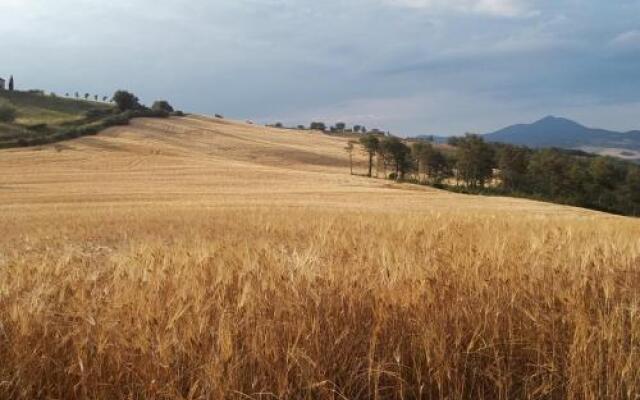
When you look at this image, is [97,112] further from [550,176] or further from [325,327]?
[325,327]

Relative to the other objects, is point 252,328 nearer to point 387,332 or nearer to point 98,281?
point 387,332

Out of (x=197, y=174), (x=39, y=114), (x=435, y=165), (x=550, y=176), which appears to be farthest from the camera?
(x=39, y=114)

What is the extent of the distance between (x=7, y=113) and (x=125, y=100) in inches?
1089

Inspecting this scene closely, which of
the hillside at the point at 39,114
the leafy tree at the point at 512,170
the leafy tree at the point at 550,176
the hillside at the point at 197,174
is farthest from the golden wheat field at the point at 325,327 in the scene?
the leafy tree at the point at 512,170

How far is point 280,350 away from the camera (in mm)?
2807

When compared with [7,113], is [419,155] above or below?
below

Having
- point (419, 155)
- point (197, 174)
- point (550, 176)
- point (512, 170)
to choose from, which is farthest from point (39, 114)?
point (550, 176)

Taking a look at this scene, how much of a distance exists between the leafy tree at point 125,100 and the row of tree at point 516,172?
50308 mm

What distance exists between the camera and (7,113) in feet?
333

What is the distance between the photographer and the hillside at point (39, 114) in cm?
8894

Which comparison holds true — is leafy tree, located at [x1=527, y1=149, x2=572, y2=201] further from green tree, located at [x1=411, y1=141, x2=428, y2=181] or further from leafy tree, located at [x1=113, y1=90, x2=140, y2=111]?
leafy tree, located at [x1=113, y1=90, x2=140, y2=111]

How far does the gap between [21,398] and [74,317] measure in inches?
22.2

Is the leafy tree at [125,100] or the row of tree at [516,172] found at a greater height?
the leafy tree at [125,100]

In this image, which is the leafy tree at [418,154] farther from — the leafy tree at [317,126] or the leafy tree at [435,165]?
the leafy tree at [317,126]
